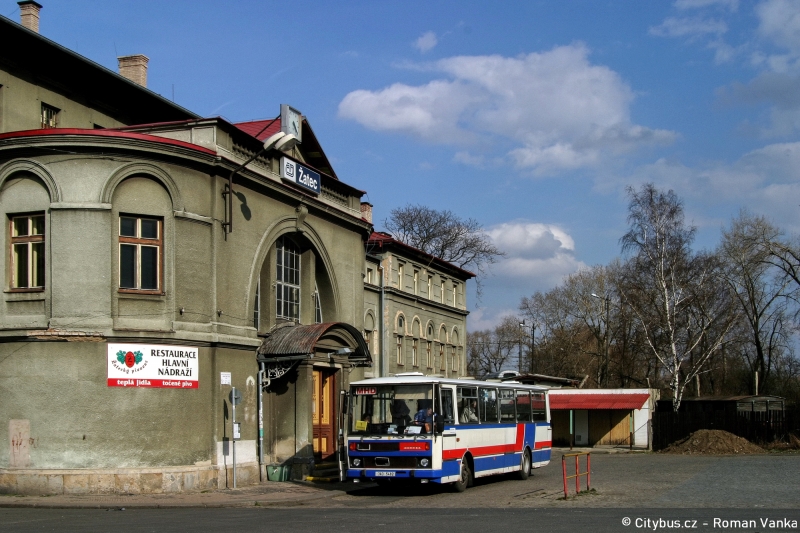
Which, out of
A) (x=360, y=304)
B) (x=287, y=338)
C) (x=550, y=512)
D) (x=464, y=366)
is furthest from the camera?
(x=464, y=366)

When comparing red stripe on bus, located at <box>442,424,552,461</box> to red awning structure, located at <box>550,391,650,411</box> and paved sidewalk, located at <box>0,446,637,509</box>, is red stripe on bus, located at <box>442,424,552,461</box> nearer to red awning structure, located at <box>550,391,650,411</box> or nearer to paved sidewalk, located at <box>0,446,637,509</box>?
paved sidewalk, located at <box>0,446,637,509</box>

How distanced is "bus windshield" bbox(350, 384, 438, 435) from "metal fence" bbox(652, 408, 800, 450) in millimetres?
29344

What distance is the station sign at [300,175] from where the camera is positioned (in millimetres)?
25750

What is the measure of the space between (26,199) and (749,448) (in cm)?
3504

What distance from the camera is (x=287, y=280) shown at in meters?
27.1

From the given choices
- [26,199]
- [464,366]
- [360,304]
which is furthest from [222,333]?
[464,366]

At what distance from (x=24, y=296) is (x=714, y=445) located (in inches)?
1304

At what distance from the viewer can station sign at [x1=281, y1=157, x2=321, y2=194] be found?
84.5 feet

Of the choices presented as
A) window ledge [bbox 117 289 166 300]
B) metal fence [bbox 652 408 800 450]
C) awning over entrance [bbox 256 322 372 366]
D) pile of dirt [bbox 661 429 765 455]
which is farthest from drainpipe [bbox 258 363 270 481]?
metal fence [bbox 652 408 800 450]

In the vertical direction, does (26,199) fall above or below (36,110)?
below

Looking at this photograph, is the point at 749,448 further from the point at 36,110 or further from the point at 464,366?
the point at 36,110

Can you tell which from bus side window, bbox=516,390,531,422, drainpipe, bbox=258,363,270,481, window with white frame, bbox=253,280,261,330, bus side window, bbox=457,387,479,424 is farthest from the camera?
bus side window, bbox=516,390,531,422

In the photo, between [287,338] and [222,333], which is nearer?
[222,333]

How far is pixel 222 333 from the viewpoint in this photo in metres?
22.8
